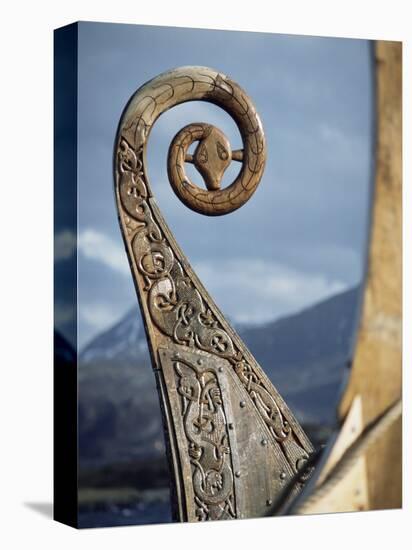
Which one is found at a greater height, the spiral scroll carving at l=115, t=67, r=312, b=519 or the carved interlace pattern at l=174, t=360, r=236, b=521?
the spiral scroll carving at l=115, t=67, r=312, b=519

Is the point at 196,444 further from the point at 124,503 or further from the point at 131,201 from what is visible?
the point at 131,201

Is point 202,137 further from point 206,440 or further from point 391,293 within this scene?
point 206,440

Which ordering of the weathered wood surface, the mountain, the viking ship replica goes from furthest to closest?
1. the weathered wood surface
2. the mountain
3. the viking ship replica

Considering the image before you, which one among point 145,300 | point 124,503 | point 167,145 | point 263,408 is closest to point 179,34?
point 167,145

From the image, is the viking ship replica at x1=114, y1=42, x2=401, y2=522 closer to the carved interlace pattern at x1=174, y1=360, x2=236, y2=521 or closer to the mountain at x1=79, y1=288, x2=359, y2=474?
the carved interlace pattern at x1=174, y1=360, x2=236, y2=521

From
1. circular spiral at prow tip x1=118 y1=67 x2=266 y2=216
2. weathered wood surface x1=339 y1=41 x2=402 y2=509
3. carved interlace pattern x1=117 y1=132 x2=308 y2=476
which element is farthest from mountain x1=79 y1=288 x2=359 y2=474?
circular spiral at prow tip x1=118 y1=67 x2=266 y2=216

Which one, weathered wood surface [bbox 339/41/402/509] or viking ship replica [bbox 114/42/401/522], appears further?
weathered wood surface [bbox 339/41/402/509]

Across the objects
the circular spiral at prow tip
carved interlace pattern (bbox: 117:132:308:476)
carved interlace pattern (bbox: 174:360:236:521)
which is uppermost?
the circular spiral at prow tip

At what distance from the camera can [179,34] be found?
574 centimetres

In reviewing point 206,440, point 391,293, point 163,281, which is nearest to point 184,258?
point 163,281

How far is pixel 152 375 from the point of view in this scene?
20.4ft

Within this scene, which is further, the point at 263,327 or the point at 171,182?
the point at 263,327

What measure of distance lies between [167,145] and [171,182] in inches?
17.6

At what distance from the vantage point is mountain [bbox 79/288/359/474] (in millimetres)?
5684
